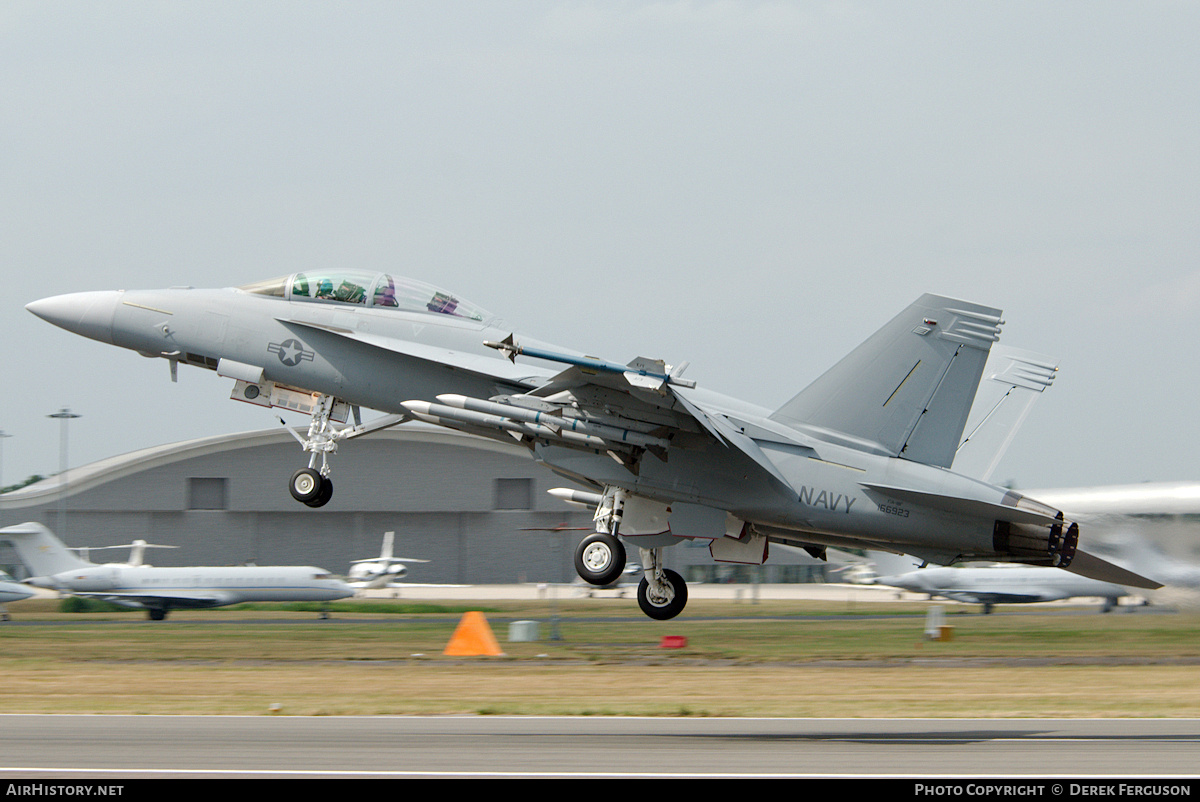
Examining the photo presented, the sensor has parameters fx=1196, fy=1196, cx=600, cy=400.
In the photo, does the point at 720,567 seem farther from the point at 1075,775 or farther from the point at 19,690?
the point at 1075,775

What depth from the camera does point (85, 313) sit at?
19312mm

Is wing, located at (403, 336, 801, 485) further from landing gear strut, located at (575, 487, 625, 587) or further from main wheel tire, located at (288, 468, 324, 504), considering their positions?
main wheel tire, located at (288, 468, 324, 504)

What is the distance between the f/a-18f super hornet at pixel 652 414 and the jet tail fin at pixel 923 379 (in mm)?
22

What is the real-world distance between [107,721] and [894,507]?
11177 mm

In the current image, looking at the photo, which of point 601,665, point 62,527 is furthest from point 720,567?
point 601,665

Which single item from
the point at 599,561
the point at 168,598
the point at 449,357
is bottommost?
the point at 168,598

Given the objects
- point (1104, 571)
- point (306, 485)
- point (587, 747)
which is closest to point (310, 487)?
point (306, 485)

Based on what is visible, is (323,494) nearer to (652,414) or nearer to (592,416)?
(592,416)

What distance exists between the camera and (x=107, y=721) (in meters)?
14.8

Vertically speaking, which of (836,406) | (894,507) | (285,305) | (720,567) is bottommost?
(720,567)

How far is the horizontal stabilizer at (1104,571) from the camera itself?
19.5 m

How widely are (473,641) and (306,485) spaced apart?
8042 mm

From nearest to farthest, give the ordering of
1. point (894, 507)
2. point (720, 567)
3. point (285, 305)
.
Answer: point (894, 507) → point (285, 305) → point (720, 567)

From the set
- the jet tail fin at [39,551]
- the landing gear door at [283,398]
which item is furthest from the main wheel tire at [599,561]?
the jet tail fin at [39,551]
